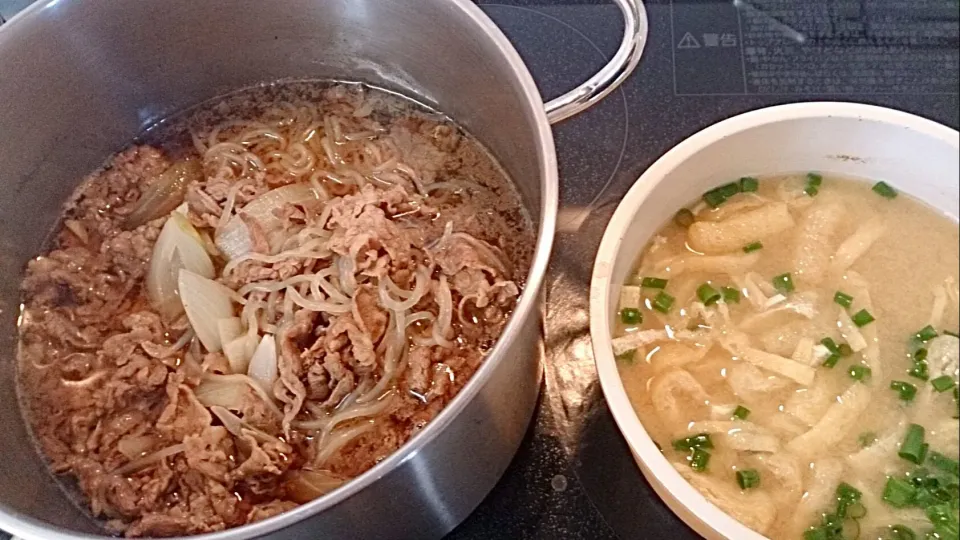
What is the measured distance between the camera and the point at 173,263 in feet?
4.61

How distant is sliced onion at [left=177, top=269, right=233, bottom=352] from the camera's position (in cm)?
133

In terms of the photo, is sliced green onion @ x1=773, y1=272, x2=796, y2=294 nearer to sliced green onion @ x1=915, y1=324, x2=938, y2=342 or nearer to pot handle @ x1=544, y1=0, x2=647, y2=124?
sliced green onion @ x1=915, y1=324, x2=938, y2=342

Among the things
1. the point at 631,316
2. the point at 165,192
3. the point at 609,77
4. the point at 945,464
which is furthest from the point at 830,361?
the point at 165,192

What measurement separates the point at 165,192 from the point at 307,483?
66cm

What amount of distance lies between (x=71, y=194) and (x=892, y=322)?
1557 millimetres

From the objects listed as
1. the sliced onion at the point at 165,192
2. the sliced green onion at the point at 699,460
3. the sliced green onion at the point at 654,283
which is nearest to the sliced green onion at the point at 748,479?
the sliced green onion at the point at 699,460

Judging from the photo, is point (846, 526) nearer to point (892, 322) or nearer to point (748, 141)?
point (892, 322)

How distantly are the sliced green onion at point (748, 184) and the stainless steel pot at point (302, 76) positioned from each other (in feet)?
1.08

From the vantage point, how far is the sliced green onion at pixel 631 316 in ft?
4.53

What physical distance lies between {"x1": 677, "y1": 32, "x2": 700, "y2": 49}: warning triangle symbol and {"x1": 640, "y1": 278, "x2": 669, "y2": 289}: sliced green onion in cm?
60

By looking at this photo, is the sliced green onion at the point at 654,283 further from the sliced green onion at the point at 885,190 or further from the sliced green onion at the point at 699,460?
the sliced green onion at the point at 885,190

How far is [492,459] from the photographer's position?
1240 mm

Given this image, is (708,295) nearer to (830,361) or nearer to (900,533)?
(830,361)

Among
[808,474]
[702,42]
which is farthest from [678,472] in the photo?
[702,42]
